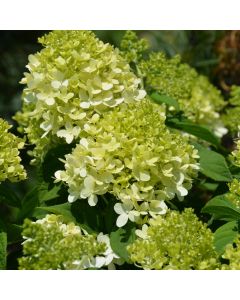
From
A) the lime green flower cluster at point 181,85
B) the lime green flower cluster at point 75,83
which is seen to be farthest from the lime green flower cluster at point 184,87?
the lime green flower cluster at point 75,83

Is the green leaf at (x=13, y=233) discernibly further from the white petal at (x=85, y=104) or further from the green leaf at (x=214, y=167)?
the green leaf at (x=214, y=167)

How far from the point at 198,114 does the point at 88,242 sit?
2.74ft

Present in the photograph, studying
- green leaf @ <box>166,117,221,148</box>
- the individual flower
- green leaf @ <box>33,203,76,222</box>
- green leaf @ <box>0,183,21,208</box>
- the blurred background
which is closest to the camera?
the individual flower

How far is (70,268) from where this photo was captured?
1.03 metres

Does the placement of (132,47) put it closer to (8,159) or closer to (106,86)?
(106,86)

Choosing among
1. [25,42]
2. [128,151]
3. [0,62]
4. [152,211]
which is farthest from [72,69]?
[25,42]

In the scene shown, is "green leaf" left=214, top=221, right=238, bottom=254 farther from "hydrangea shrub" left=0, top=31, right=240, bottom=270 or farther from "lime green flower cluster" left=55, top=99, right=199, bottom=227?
"lime green flower cluster" left=55, top=99, right=199, bottom=227

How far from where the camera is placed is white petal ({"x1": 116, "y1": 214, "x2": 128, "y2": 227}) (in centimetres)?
117

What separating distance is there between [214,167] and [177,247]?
0.40m

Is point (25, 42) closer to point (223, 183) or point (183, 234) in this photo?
point (223, 183)

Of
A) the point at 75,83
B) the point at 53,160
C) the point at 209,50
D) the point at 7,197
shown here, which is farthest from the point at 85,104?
the point at 209,50

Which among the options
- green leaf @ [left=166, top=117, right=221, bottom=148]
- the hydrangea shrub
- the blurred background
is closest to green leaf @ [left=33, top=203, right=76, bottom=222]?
the hydrangea shrub

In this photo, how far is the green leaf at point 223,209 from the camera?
118 cm

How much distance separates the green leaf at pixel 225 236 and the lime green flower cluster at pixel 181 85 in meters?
0.47
